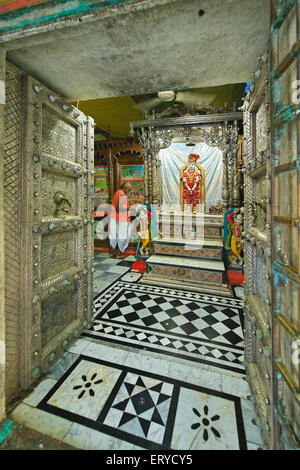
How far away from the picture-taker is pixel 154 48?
1.46 meters

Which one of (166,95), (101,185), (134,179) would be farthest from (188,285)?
(101,185)

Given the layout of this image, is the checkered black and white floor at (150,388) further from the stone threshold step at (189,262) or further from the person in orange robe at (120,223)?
the person in orange robe at (120,223)

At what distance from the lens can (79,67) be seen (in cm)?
170

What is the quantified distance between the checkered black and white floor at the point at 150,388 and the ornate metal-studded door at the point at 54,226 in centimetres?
31

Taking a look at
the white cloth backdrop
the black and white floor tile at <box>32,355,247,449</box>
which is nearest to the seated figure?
the white cloth backdrop

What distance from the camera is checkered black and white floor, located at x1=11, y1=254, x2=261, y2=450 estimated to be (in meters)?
1.43

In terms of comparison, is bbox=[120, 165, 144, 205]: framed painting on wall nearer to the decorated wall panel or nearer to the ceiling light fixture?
the ceiling light fixture

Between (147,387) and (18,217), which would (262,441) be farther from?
(18,217)

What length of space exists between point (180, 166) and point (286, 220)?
497cm

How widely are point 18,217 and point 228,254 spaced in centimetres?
440

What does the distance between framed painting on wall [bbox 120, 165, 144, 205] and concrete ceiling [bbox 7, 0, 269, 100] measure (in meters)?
4.57

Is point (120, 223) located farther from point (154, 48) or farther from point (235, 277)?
point (154, 48)

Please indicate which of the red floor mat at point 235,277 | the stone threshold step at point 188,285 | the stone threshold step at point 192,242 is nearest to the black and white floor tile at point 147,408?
the stone threshold step at point 188,285

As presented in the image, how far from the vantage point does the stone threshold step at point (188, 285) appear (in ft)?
12.8
